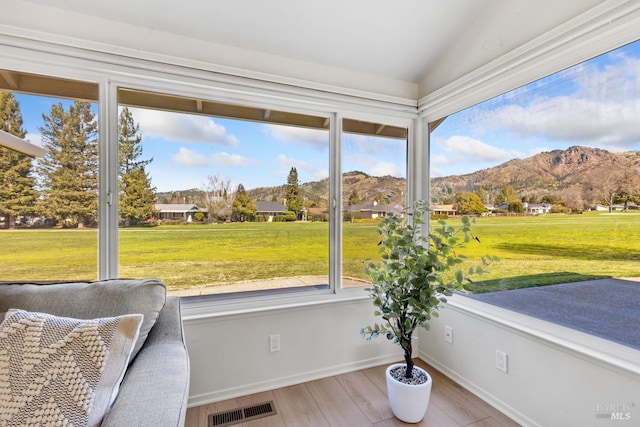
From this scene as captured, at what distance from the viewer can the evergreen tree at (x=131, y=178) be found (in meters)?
1.82

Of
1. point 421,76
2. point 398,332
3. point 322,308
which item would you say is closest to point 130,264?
point 322,308

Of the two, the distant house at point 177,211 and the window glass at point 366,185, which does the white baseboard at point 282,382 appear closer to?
the window glass at point 366,185

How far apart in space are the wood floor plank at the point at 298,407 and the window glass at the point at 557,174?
4.49ft

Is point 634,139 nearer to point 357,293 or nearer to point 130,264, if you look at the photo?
point 357,293

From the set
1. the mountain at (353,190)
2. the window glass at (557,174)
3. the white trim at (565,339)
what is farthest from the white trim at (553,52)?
the white trim at (565,339)

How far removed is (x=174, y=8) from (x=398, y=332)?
228 cm

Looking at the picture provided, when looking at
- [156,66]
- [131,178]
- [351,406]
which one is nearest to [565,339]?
[351,406]

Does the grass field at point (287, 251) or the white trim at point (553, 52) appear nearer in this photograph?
the white trim at point (553, 52)

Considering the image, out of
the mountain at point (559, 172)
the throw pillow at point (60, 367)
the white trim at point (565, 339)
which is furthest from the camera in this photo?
the mountain at point (559, 172)

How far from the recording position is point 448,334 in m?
2.21

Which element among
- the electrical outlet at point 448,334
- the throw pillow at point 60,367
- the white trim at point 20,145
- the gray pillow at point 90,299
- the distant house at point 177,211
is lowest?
the electrical outlet at point 448,334

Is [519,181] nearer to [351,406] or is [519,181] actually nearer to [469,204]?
[469,204]

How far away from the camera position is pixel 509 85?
6.06 feet

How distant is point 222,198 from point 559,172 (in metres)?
2.02
